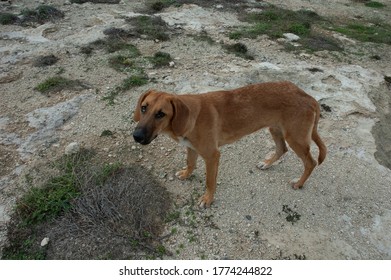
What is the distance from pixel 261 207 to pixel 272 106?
145 cm

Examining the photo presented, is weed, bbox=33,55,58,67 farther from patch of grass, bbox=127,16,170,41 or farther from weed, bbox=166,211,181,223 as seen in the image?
weed, bbox=166,211,181,223

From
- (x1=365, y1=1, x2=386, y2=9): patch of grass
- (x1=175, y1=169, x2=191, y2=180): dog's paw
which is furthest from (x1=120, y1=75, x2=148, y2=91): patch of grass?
(x1=365, y1=1, x2=386, y2=9): patch of grass

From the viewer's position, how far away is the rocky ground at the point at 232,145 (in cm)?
438

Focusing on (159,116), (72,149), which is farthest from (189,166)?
(72,149)

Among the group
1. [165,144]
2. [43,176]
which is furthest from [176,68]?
[43,176]

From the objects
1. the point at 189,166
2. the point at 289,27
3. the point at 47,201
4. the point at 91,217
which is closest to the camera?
the point at 91,217

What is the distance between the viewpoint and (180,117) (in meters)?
3.95

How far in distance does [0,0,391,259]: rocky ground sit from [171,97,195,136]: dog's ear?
125 centimetres

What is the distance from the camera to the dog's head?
149 inches

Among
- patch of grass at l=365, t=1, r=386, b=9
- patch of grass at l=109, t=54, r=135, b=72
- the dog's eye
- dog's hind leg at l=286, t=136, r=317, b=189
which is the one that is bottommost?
patch of grass at l=365, t=1, r=386, b=9

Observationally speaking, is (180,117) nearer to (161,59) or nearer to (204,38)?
(161,59)

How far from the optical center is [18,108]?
645 centimetres

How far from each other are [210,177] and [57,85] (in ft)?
14.1

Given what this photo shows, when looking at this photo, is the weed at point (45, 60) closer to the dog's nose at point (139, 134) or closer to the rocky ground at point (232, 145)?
the rocky ground at point (232, 145)
